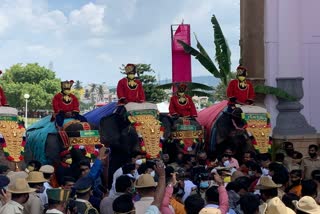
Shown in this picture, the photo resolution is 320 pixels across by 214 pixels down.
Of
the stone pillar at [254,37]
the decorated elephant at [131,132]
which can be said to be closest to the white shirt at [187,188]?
the decorated elephant at [131,132]

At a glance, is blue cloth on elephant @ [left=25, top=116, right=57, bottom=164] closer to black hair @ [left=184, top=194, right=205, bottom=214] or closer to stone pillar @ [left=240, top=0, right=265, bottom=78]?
stone pillar @ [left=240, top=0, right=265, bottom=78]

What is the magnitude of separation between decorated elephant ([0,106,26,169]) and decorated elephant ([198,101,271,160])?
4216 mm

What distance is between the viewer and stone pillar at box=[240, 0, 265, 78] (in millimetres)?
13875

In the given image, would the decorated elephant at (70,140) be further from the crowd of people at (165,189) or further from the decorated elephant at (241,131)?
the decorated elephant at (241,131)

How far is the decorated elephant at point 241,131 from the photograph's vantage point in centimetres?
1172

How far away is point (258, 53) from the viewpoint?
13.9 m

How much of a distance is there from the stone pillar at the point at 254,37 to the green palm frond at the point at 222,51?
1.22m

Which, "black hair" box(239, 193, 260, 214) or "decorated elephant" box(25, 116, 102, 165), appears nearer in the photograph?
"black hair" box(239, 193, 260, 214)

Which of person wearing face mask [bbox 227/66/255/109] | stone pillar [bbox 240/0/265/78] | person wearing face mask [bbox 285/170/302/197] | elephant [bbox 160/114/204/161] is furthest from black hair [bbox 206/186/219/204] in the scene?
stone pillar [bbox 240/0/265/78]

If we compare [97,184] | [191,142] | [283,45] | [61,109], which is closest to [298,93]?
[283,45]

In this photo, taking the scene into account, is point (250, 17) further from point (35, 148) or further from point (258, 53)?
point (35, 148)

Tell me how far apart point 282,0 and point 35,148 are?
20.9 feet

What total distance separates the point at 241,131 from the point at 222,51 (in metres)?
3.90

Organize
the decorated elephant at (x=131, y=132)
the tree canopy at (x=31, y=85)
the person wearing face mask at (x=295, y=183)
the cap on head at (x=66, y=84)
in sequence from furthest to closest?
the tree canopy at (x=31, y=85) < the cap on head at (x=66, y=84) < the decorated elephant at (x=131, y=132) < the person wearing face mask at (x=295, y=183)
